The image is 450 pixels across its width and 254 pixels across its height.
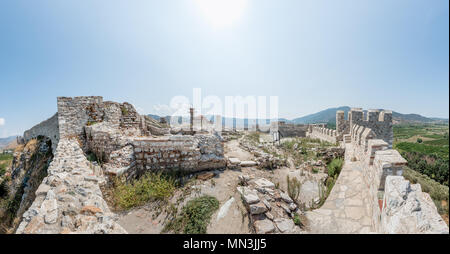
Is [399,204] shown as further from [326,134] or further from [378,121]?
[326,134]

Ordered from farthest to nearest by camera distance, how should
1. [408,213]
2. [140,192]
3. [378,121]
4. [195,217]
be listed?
[378,121]
[140,192]
[195,217]
[408,213]

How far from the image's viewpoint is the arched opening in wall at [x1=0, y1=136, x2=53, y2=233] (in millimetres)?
6758

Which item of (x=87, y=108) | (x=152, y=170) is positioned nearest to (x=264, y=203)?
(x=152, y=170)

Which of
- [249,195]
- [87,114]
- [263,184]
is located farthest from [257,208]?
[87,114]

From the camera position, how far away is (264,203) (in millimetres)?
4309

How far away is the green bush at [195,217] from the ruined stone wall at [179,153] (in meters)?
2.04

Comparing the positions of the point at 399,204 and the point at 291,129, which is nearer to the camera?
the point at 399,204

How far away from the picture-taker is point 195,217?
13.0ft

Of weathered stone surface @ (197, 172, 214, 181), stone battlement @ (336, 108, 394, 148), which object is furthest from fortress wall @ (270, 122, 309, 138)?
weathered stone surface @ (197, 172, 214, 181)

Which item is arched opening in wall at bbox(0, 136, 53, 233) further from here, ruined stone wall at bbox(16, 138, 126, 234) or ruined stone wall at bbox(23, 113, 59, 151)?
ruined stone wall at bbox(16, 138, 126, 234)

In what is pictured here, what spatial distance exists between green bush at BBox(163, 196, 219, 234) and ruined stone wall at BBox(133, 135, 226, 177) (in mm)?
2042

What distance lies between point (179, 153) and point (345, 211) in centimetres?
547
